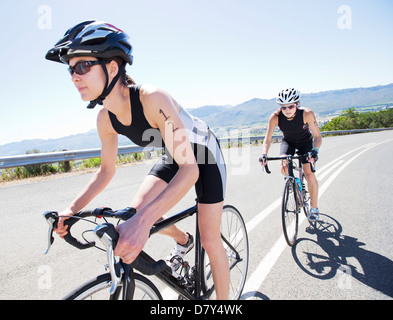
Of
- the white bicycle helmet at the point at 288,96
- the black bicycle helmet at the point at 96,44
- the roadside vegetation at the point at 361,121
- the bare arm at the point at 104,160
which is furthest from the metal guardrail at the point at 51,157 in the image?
the roadside vegetation at the point at 361,121

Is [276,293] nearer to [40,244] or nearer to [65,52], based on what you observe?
[65,52]

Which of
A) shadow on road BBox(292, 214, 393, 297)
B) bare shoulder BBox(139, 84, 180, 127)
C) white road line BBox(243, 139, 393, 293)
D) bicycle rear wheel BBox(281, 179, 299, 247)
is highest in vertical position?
bare shoulder BBox(139, 84, 180, 127)

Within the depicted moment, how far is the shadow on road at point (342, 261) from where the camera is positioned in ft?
9.44

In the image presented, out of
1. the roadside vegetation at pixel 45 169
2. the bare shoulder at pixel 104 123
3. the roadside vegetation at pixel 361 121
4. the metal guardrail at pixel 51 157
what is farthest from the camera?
the roadside vegetation at pixel 361 121

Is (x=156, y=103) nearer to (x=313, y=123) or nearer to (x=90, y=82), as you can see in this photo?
(x=90, y=82)

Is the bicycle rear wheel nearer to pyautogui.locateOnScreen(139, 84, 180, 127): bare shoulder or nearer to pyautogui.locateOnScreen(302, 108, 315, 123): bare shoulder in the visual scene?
pyautogui.locateOnScreen(302, 108, 315, 123): bare shoulder

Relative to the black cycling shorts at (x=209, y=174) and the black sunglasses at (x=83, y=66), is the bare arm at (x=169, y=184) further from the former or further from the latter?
the black cycling shorts at (x=209, y=174)

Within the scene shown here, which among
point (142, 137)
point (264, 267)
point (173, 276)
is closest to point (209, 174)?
point (142, 137)

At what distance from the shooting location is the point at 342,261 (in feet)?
10.8

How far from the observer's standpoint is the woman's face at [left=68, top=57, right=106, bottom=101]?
165cm

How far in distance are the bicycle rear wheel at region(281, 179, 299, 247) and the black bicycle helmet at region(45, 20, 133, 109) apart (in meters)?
2.96

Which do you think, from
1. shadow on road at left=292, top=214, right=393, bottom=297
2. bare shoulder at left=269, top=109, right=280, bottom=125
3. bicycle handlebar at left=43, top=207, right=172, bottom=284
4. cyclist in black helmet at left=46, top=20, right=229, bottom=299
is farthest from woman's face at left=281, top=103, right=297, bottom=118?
bicycle handlebar at left=43, top=207, right=172, bottom=284

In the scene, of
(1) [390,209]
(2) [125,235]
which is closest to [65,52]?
(2) [125,235]
